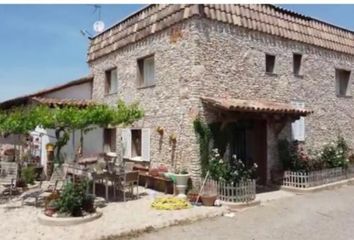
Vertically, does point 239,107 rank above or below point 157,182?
above

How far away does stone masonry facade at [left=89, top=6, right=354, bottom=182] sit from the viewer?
512 inches

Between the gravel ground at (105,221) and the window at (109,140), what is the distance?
6.69 meters

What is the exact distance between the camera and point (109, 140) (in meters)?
18.5

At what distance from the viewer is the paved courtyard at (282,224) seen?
849cm

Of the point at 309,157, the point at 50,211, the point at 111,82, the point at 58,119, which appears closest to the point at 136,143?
the point at 111,82

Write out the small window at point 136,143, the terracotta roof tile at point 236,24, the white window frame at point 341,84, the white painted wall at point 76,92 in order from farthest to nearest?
the white window frame at point 341,84 < the white painted wall at point 76,92 < the small window at point 136,143 < the terracotta roof tile at point 236,24

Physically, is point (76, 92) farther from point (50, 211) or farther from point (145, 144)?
point (50, 211)

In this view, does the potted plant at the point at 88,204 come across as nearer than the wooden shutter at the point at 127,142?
Yes

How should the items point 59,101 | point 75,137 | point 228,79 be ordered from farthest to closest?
point 75,137, point 59,101, point 228,79

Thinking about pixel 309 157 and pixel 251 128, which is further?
pixel 309 157

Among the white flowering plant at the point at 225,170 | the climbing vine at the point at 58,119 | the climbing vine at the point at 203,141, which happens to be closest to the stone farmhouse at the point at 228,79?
the climbing vine at the point at 203,141

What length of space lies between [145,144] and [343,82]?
35.5 feet

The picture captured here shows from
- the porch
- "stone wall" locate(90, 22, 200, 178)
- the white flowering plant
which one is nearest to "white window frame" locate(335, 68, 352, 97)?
the porch

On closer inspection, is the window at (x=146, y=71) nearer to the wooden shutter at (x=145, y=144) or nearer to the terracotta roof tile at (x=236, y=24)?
the terracotta roof tile at (x=236, y=24)
